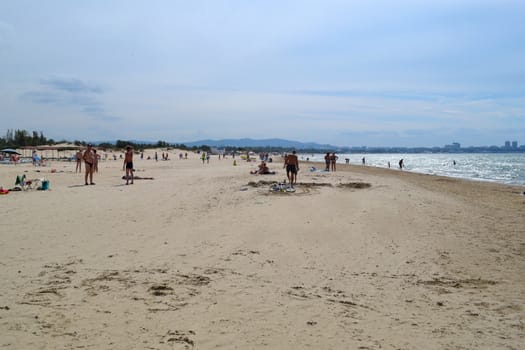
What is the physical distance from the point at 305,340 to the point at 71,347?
2.20 meters

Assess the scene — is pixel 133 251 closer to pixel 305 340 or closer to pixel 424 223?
pixel 305 340

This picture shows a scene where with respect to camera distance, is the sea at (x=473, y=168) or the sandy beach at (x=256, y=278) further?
the sea at (x=473, y=168)

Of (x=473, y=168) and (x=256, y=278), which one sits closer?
(x=256, y=278)

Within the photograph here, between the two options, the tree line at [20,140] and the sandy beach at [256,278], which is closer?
the sandy beach at [256,278]

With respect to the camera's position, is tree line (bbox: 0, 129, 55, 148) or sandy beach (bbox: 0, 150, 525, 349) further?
tree line (bbox: 0, 129, 55, 148)

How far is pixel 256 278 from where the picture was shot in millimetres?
5707

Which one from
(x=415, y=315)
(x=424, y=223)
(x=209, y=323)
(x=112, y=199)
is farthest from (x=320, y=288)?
(x=112, y=199)

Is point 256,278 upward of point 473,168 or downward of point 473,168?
downward

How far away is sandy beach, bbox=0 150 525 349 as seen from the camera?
157 inches

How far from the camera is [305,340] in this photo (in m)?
3.89

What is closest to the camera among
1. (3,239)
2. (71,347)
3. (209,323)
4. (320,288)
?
(71,347)

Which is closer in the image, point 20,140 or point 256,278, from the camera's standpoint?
point 256,278

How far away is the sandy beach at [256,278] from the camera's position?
3986 millimetres

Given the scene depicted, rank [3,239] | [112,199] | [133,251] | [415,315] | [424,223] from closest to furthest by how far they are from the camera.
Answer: [415,315]
[133,251]
[3,239]
[424,223]
[112,199]
